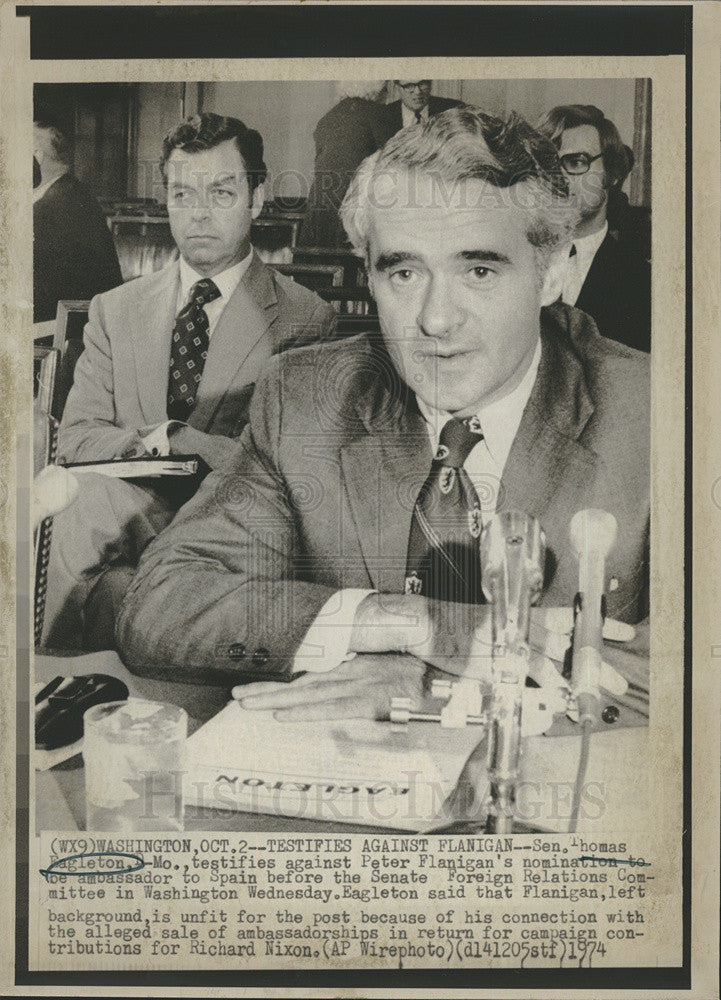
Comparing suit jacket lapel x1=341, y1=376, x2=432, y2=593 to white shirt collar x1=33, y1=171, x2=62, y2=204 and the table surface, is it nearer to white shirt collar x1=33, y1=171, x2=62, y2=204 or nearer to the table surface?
the table surface

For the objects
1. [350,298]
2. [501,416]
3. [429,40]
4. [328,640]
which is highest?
[429,40]

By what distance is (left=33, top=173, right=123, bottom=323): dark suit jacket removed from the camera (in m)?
2.30

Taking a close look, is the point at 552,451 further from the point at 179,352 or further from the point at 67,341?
the point at 67,341

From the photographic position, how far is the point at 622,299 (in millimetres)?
2297

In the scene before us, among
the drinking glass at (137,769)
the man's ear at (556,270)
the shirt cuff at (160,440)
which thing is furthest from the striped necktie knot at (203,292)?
the drinking glass at (137,769)

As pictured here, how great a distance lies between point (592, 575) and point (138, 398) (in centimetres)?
137

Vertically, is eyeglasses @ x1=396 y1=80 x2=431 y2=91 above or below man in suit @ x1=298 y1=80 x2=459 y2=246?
above

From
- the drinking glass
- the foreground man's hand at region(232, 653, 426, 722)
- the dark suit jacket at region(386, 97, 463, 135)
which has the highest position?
the dark suit jacket at region(386, 97, 463, 135)

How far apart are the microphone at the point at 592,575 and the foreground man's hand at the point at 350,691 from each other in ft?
1.53

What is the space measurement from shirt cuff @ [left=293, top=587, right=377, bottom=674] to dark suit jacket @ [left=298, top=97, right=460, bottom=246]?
1019 millimetres

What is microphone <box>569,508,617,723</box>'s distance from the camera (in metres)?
2.26

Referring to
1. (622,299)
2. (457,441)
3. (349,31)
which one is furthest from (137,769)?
(349,31)

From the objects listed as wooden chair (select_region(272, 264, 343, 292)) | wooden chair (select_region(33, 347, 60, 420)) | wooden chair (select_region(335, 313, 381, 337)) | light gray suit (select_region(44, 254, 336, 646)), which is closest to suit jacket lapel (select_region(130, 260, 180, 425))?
light gray suit (select_region(44, 254, 336, 646))

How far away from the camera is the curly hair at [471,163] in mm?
2268
